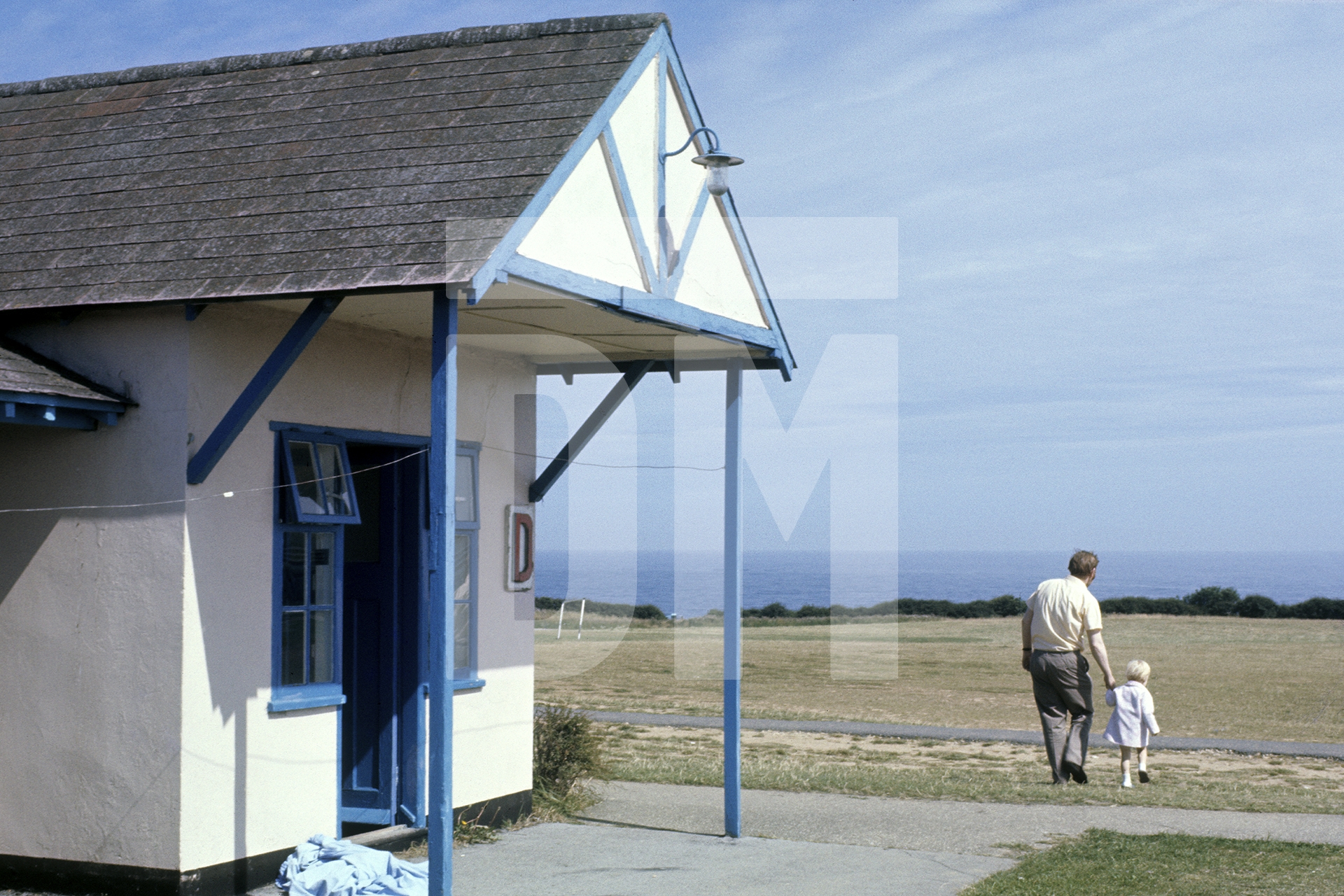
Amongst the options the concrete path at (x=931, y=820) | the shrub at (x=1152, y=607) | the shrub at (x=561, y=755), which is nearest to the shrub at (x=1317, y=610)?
the shrub at (x=1152, y=607)

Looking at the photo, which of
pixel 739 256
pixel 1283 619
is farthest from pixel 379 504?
pixel 1283 619

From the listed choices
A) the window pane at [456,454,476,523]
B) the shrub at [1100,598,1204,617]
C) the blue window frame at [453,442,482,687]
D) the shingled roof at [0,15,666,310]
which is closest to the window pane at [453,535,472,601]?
the blue window frame at [453,442,482,687]

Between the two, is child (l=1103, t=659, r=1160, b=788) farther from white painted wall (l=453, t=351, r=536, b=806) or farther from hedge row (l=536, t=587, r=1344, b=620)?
hedge row (l=536, t=587, r=1344, b=620)

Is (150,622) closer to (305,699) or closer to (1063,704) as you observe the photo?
(305,699)

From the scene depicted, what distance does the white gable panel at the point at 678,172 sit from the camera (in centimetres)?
885

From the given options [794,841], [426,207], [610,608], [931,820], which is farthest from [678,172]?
[610,608]

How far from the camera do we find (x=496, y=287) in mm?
7395

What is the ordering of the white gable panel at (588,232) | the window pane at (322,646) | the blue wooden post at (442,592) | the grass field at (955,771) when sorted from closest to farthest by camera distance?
the blue wooden post at (442,592) → the white gable panel at (588,232) → the window pane at (322,646) → the grass field at (955,771)

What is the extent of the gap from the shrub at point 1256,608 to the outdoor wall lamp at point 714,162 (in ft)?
165

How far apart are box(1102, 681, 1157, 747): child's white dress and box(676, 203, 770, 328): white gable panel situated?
5002 mm

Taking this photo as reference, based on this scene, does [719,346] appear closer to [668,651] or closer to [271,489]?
[271,489]

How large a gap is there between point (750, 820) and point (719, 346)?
348 cm

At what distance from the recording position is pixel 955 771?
1467cm

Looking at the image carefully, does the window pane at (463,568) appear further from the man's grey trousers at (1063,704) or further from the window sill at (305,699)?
the man's grey trousers at (1063,704)
